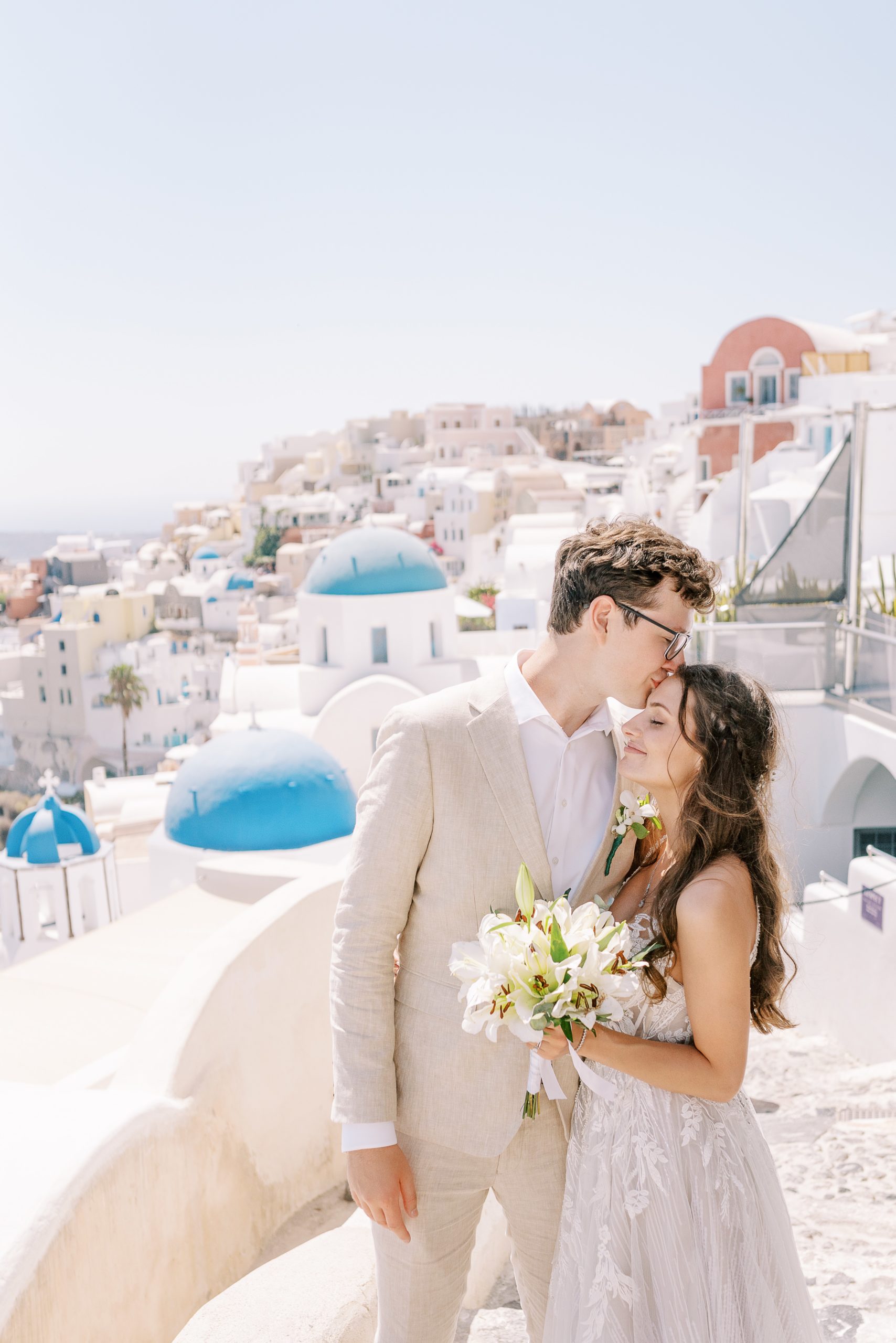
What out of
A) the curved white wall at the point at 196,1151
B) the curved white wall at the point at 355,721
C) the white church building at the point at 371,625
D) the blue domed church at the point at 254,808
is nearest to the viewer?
the curved white wall at the point at 196,1151

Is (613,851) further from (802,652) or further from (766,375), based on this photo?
(766,375)

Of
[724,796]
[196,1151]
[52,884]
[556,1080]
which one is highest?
Answer: [724,796]

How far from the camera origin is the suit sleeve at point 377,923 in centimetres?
208

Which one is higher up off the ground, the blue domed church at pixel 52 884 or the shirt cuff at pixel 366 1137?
the shirt cuff at pixel 366 1137

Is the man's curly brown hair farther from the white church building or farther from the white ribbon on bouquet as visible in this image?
the white church building

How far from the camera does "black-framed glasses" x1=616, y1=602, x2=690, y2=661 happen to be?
81.2 inches

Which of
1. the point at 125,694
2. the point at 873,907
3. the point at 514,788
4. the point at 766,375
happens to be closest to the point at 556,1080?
the point at 514,788

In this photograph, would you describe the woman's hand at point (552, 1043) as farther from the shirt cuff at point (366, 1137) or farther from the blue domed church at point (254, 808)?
the blue domed church at point (254, 808)

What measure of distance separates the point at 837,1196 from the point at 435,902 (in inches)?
102

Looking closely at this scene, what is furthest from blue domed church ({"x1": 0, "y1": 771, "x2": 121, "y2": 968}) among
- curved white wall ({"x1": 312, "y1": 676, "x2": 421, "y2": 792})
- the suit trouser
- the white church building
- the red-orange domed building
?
the red-orange domed building

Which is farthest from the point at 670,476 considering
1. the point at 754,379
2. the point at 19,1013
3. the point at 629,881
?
the point at 629,881

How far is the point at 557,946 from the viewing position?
186cm

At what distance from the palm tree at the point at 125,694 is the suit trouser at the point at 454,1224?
4661 centimetres

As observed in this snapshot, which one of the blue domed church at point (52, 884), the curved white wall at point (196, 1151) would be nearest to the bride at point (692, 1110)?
the curved white wall at point (196, 1151)
